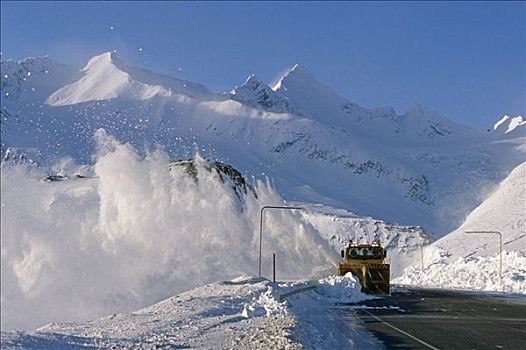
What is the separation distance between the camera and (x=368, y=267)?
3394cm

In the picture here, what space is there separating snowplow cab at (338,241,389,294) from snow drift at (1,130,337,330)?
8.02 metres

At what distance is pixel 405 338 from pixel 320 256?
3892 centimetres

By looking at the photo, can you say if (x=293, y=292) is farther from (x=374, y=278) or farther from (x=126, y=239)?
(x=126, y=239)

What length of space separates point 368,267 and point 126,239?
12.3 meters

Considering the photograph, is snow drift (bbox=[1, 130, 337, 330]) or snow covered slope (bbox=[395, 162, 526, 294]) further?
snow covered slope (bbox=[395, 162, 526, 294])

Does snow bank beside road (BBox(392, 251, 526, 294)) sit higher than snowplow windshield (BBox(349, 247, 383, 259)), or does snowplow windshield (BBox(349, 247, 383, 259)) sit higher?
snowplow windshield (BBox(349, 247, 383, 259))

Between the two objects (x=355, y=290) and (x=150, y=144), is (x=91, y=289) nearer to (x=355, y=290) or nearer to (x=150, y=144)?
(x=355, y=290)

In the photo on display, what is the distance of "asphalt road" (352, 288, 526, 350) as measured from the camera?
50.1 feet

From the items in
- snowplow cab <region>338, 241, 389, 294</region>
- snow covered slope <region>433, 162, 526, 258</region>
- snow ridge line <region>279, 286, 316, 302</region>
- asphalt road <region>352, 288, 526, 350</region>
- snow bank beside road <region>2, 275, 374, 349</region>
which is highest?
→ snow covered slope <region>433, 162, 526, 258</region>

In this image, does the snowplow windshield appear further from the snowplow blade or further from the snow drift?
the snow drift

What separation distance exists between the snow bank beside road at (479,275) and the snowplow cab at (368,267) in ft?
27.7

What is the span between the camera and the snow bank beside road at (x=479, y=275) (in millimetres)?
42281

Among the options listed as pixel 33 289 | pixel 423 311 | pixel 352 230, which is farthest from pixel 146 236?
pixel 352 230

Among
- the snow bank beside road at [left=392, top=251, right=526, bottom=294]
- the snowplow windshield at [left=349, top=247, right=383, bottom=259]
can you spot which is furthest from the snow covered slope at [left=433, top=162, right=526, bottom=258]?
the snowplow windshield at [left=349, top=247, right=383, bottom=259]
